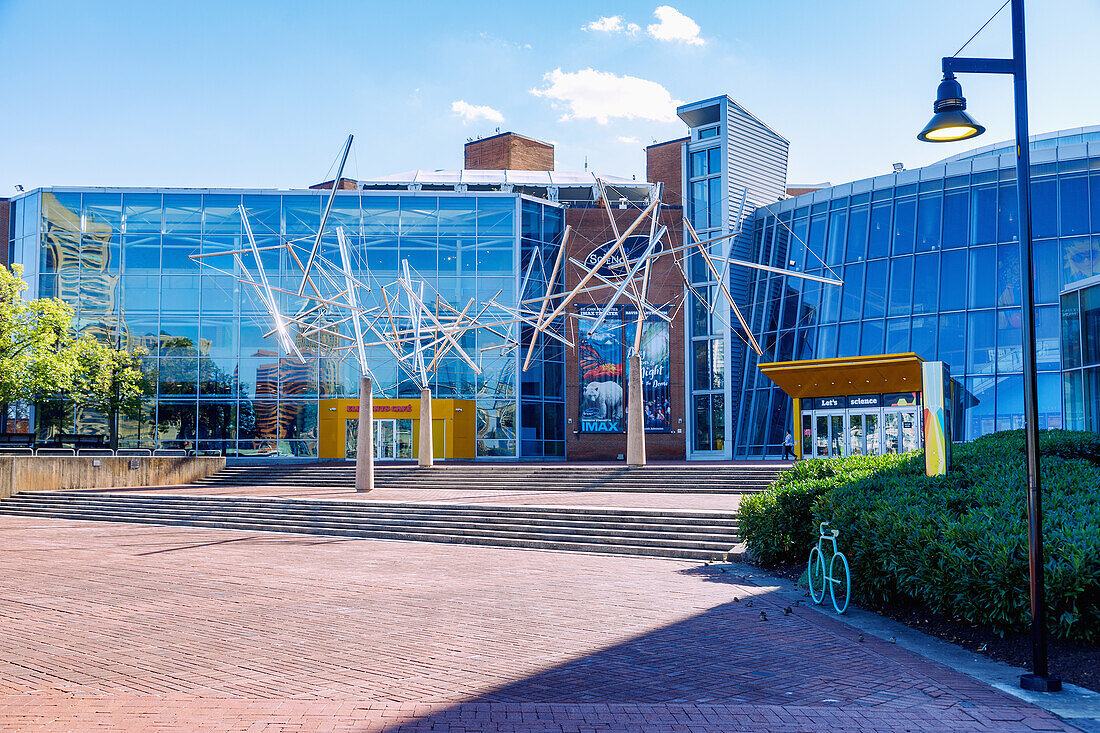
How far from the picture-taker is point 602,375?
161 ft

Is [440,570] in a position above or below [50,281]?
below

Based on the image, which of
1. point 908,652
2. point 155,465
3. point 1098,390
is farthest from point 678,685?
point 155,465

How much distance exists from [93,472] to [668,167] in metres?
34.5

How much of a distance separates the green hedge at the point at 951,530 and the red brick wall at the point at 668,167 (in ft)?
126

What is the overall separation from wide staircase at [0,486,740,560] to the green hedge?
2515mm

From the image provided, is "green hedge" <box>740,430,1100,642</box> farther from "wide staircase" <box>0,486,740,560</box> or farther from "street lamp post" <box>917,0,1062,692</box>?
"wide staircase" <box>0,486,740,560</box>

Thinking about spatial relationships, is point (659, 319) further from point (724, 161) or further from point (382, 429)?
point (382, 429)

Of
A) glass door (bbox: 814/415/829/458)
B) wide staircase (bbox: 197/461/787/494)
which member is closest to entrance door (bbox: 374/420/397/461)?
wide staircase (bbox: 197/461/787/494)

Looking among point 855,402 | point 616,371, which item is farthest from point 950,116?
point 616,371

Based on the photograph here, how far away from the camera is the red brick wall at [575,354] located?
4806cm

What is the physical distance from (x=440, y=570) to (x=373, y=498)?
41.8 ft

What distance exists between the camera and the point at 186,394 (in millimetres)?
47531

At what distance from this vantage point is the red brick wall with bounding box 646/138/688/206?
173ft

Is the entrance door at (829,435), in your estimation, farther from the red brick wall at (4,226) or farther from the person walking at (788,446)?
the red brick wall at (4,226)
